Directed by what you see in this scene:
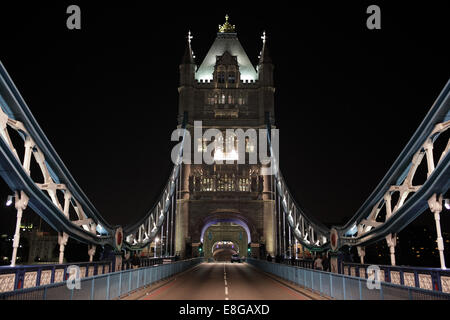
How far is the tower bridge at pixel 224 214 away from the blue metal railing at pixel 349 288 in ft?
0.10

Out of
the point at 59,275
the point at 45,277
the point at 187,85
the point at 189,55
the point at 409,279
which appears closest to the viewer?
the point at 45,277

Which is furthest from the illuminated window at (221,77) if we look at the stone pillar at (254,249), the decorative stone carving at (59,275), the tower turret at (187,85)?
the decorative stone carving at (59,275)

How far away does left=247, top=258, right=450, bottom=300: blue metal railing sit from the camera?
9109 millimetres

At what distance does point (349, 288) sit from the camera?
41.6ft

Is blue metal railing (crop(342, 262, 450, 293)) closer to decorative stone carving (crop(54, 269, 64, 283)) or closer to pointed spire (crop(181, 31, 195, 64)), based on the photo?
decorative stone carving (crop(54, 269, 64, 283))

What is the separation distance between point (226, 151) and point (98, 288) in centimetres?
5905

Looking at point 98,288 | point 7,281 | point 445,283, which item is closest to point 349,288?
point 445,283

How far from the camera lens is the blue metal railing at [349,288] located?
9.11m

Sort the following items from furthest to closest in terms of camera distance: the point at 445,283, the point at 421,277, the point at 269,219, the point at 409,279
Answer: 1. the point at 269,219
2. the point at 409,279
3. the point at 421,277
4. the point at 445,283

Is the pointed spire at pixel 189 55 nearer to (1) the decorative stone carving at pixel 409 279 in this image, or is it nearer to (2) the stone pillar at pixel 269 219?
(2) the stone pillar at pixel 269 219

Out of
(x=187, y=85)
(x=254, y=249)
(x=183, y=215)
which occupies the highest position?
(x=187, y=85)

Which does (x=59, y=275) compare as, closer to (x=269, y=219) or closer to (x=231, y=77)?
(x=269, y=219)
